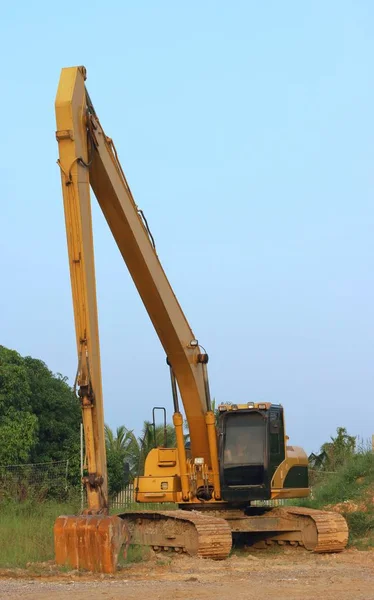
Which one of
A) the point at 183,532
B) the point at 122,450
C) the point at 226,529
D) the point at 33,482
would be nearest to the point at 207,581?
the point at 226,529

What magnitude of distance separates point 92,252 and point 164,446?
18.2ft

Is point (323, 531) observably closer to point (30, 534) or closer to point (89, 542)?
point (30, 534)

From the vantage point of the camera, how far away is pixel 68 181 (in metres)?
14.2

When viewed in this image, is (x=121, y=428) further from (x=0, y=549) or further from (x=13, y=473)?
(x=0, y=549)

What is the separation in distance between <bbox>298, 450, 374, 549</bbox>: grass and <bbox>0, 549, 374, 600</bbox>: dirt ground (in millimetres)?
3785

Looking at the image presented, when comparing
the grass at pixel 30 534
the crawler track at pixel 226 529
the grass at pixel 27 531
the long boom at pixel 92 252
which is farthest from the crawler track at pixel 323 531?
the grass at pixel 27 531

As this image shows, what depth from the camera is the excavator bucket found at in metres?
12.7

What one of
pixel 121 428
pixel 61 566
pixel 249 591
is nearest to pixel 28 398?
pixel 121 428

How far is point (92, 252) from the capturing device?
14.3 meters

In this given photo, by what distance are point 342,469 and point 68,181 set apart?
473 inches

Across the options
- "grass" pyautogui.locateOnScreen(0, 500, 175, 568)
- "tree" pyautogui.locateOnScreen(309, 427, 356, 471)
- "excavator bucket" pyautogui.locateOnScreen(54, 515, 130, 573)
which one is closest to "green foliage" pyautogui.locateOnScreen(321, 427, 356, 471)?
"tree" pyautogui.locateOnScreen(309, 427, 356, 471)

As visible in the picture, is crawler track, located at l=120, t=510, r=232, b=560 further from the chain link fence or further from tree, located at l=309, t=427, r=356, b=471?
tree, located at l=309, t=427, r=356, b=471

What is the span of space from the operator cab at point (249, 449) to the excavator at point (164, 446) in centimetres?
2

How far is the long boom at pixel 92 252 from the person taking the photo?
45.4ft
